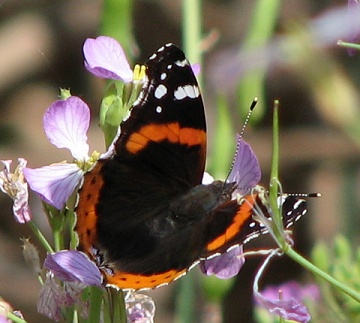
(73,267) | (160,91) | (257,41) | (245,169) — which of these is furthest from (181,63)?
(257,41)

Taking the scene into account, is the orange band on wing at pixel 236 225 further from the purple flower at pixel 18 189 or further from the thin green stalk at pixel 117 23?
the thin green stalk at pixel 117 23

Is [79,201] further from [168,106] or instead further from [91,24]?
[91,24]

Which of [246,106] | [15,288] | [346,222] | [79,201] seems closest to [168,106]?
[79,201]

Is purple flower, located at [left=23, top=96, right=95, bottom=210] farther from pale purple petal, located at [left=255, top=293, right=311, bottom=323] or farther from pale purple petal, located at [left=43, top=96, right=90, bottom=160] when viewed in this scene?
pale purple petal, located at [left=255, top=293, right=311, bottom=323]

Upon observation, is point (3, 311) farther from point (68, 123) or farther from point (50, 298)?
point (68, 123)

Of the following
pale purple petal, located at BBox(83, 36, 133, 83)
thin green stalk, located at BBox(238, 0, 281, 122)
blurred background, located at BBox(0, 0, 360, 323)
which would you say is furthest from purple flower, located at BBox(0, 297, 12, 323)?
blurred background, located at BBox(0, 0, 360, 323)

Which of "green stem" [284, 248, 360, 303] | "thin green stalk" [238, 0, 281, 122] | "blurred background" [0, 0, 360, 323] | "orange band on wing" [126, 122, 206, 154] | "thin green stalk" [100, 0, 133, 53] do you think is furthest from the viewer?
"blurred background" [0, 0, 360, 323]

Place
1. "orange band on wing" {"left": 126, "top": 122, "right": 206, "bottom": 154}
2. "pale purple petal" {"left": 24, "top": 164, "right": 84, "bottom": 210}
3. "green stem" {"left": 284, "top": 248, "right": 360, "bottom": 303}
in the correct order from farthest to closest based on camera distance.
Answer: "orange band on wing" {"left": 126, "top": 122, "right": 206, "bottom": 154} < "pale purple petal" {"left": 24, "top": 164, "right": 84, "bottom": 210} < "green stem" {"left": 284, "top": 248, "right": 360, "bottom": 303}
